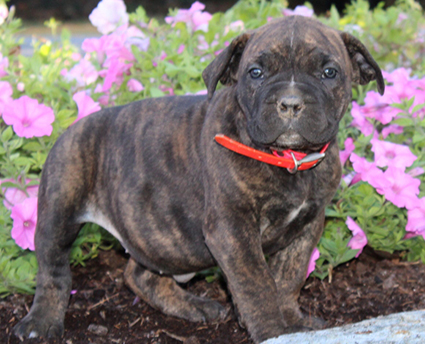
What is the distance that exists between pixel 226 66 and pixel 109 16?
107 inches

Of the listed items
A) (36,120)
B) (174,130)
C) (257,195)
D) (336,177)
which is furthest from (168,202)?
(36,120)

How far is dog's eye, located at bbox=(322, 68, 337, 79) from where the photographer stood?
3.20 metres

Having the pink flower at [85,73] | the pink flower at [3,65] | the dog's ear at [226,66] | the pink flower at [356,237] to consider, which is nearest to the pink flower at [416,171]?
the pink flower at [356,237]

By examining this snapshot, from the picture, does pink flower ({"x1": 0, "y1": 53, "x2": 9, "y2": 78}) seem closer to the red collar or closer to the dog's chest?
the red collar

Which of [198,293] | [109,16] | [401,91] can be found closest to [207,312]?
[198,293]

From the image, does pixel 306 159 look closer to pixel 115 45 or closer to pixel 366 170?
pixel 366 170

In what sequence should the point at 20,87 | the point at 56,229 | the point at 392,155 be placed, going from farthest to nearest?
the point at 20,87
the point at 392,155
the point at 56,229

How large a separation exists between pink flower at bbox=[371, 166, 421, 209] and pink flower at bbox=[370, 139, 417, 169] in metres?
0.07

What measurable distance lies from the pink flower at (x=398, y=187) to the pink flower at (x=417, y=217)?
1.1 inches

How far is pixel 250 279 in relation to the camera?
326 cm

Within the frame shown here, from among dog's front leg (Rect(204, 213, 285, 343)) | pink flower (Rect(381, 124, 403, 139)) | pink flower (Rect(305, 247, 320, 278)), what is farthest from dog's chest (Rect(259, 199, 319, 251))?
pink flower (Rect(381, 124, 403, 139))

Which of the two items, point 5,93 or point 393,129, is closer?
point 5,93

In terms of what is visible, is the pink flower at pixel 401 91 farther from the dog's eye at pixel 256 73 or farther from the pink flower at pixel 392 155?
the dog's eye at pixel 256 73

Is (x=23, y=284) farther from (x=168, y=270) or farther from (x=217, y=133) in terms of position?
(x=217, y=133)
